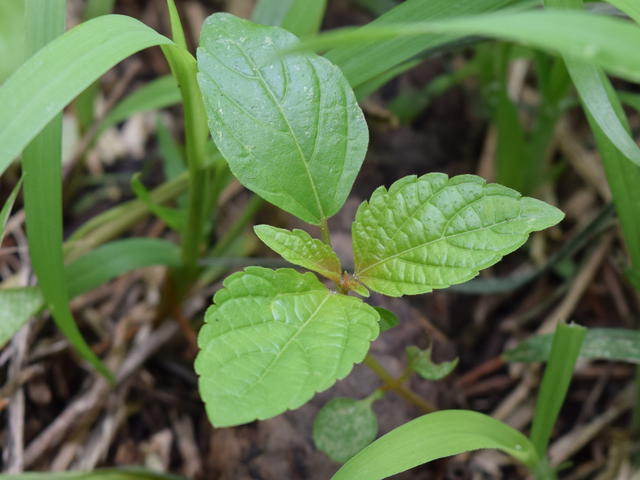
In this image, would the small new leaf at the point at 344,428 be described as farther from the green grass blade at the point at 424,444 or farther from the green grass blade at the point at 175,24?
the green grass blade at the point at 175,24

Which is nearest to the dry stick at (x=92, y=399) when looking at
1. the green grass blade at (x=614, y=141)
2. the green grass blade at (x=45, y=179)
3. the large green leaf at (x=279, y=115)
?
the green grass blade at (x=45, y=179)

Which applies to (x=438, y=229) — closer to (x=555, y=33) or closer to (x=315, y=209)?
(x=315, y=209)

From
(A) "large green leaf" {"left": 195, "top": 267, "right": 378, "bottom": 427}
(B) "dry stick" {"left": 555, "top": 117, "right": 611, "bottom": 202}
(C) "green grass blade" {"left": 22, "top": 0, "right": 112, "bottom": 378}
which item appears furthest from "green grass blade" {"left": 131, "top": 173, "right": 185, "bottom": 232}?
(B) "dry stick" {"left": 555, "top": 117, "right": 611, "bottom": 202}

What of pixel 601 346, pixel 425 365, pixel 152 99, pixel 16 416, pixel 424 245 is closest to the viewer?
pixel 424 245

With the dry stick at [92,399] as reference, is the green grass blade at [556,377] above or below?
above

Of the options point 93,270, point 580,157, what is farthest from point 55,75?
point 580,157

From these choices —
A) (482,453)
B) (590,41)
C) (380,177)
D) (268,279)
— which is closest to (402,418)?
(482,453)

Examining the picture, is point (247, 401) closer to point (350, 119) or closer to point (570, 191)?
point (350, 119)
